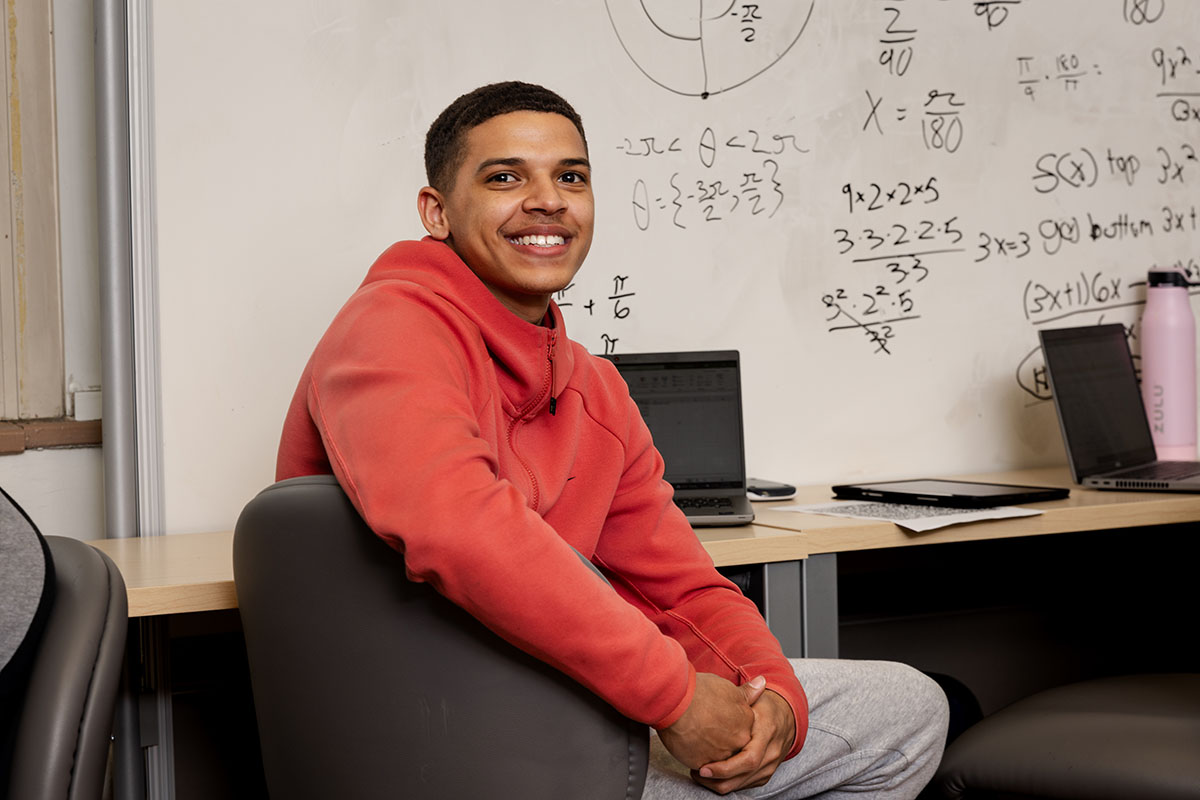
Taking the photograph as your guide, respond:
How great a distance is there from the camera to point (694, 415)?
1.63 meters

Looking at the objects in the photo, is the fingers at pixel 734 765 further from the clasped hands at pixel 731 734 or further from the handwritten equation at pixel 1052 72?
the handwritten equation at pixel 1052 72

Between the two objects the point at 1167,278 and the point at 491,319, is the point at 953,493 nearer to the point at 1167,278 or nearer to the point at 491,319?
the point at 1167,278

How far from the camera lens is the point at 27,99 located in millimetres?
1559

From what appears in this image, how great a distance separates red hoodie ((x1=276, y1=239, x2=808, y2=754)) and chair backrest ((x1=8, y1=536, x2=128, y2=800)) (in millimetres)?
180

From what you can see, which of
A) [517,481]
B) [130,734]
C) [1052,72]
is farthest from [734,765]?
[1052,72]

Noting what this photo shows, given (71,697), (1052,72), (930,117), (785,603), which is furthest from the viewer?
(1052,72)

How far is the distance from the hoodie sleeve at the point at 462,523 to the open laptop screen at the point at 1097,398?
3.82 feet

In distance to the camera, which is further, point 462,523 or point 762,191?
point 762,191

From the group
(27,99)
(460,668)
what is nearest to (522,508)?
(460,668)

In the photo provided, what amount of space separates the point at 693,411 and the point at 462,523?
0.88 meters

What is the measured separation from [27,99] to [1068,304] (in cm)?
180

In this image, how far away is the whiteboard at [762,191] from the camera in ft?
5.18

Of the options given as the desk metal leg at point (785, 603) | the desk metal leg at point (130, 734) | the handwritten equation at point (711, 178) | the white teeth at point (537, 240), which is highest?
the handwritten equation at point (711, 178)

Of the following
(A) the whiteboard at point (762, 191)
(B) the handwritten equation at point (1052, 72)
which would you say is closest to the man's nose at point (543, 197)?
(A) the whiteboard at point (762, 191)
